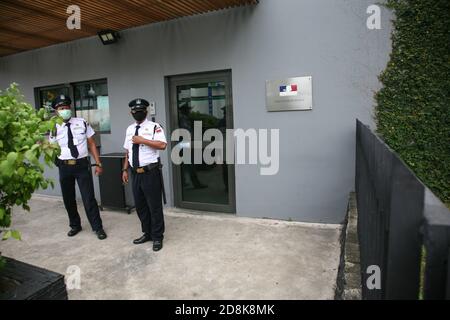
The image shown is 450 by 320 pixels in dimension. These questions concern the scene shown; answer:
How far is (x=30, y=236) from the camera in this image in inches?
167

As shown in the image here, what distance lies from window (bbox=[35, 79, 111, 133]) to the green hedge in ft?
14.2

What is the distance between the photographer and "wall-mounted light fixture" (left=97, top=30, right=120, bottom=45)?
511 cm

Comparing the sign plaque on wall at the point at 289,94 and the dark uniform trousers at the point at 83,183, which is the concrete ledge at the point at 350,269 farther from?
the dark uniform trousers at the point at 83,183

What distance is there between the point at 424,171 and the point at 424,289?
3.04m

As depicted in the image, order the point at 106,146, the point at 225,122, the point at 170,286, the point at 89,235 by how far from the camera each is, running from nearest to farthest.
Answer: the point at 170,286 → the point at 89,235 → the point at 225,122 → the point at 106,146

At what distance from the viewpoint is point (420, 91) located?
3480 mm

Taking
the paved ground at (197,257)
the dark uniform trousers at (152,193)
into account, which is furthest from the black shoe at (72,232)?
the dark uniform trousers at (152,193)

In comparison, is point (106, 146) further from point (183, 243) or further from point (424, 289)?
point (424, 289)

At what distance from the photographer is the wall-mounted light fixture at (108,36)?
511 centimetres

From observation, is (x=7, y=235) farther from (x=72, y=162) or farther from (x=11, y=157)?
(x=72, y=162)

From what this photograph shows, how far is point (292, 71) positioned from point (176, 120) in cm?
190

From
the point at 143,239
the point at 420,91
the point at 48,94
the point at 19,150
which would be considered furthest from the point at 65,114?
the point at 420,91

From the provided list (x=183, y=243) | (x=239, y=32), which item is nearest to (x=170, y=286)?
(x=183, y=243)

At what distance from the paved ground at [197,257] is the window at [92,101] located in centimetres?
186
